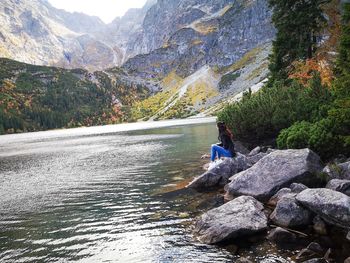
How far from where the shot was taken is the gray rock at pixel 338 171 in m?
19.4

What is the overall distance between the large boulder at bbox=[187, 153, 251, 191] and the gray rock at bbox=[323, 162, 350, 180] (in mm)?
8276

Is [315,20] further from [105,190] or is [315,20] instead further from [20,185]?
[20,185]

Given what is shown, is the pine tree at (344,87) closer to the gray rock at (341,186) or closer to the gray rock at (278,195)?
the gray rock at (341,186)

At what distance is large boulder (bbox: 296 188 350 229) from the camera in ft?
48.4

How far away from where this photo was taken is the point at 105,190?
29.5m

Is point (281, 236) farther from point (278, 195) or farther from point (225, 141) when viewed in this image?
point (225, 141)

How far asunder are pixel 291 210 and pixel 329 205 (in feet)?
6.15

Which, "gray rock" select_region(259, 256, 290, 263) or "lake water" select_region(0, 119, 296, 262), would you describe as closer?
"gray rock" select_region(259, 256, 290, 263)

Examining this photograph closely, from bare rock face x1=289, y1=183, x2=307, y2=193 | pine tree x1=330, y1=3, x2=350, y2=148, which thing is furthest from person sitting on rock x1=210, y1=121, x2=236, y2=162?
bare rock face x1=289, y1=183, x2=307, y2=193

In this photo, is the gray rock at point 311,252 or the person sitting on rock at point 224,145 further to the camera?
the person sitting on rock at point 224,145

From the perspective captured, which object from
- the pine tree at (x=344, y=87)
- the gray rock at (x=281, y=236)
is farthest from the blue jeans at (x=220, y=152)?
the gray rock at (x=281, y=236)

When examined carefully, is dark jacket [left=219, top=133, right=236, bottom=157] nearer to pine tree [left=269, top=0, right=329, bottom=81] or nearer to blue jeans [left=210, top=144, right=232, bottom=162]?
blue jeans [left=210, top=144, right=232, bottom=162]

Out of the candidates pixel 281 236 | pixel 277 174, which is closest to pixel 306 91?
pixel 277 174

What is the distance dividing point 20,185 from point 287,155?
27.6m
